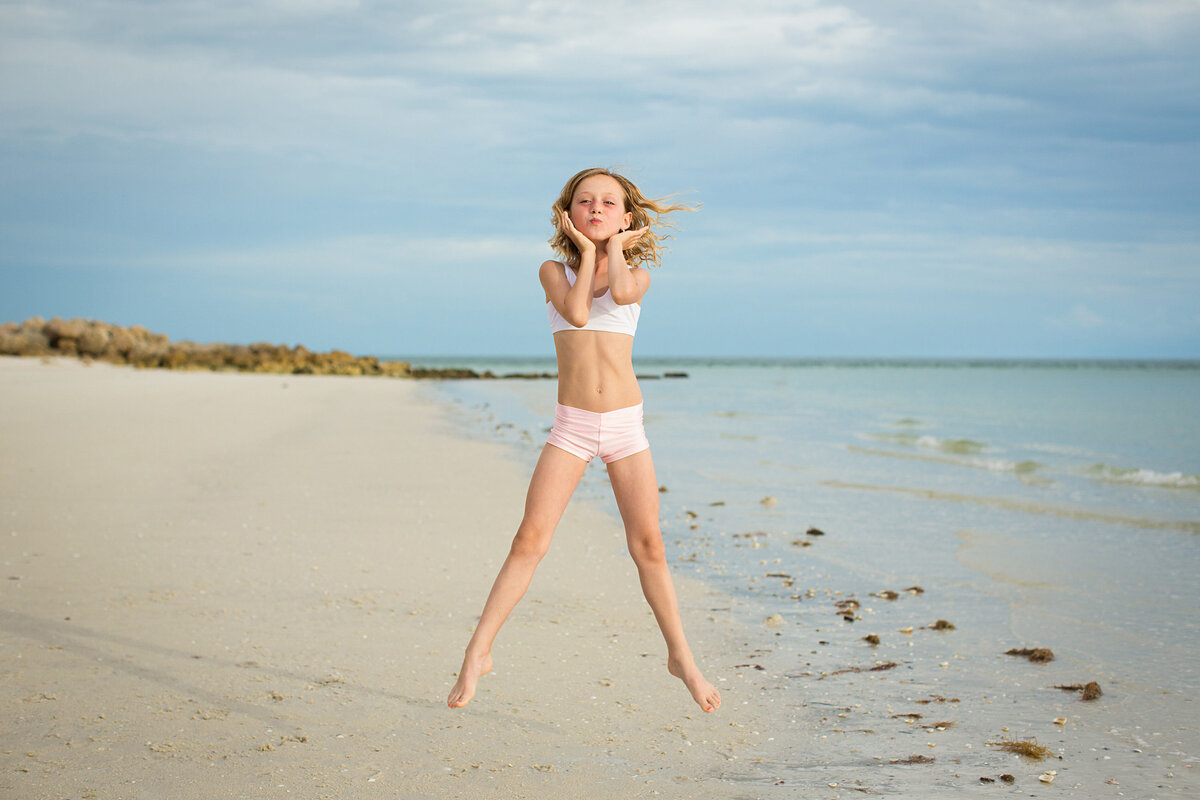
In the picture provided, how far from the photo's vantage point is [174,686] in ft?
14.5

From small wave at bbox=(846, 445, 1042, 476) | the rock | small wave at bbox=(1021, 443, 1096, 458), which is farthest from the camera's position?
the rock

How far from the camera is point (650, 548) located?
3.68m

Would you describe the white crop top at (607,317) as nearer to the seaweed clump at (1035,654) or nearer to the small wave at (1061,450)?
the seaweed clump at (1035,654)

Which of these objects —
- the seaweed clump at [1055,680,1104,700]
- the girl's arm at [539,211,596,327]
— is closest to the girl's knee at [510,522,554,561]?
the girl's arm at [539,211,596,327]

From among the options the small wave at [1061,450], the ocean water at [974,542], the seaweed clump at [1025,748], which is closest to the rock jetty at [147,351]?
the ocean water at [974,542]

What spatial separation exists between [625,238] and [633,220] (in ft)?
0.89

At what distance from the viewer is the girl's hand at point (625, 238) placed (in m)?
3.60

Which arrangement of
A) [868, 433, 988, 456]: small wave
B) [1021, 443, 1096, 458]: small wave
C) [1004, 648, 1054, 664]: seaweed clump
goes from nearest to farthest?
Result: 1. [1004, 648, 1054, 664]: seaweed clump
2. [1021, 443, 1096, 458]: small wave
3. [868, 433, 988, 456]: small wave

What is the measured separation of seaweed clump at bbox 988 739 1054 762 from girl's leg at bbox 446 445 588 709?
2.07m

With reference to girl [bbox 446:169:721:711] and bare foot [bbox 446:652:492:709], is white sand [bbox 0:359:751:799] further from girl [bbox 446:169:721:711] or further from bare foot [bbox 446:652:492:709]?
girl [bbox 446:169:721:711]

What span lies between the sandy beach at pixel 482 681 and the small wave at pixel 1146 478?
19.8 feet

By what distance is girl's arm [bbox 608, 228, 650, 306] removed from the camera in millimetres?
3502

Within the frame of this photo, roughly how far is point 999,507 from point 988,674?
6.54 metres

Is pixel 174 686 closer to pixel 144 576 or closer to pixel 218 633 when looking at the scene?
pixel 218 633
